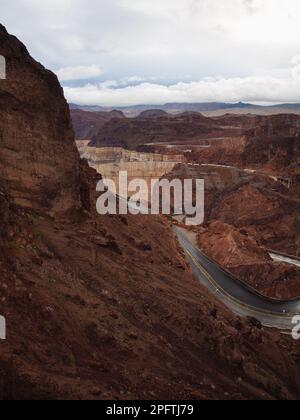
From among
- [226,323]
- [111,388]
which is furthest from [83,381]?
[226,323]

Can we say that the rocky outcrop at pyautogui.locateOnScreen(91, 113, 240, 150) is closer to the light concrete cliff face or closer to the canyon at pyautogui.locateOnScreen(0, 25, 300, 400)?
the light concrete cliff face

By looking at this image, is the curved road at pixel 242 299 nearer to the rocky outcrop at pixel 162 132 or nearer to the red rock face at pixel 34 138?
the red rock face at pixel 34 138

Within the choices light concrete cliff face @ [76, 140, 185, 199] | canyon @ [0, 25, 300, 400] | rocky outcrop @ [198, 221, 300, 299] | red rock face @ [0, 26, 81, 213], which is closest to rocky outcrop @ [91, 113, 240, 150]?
light concrete cliff face @ [76, 140, 185, 199]

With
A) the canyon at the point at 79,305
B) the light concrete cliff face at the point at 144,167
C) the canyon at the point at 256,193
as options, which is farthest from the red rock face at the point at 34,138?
the light concrete cliff face at the point at 144,167

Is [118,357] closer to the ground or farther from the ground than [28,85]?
closer to the ground
